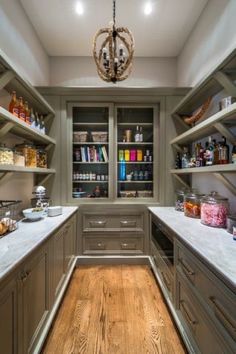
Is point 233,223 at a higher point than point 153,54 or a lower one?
lower

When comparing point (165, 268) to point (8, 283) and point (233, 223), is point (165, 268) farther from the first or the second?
point (8, 283)

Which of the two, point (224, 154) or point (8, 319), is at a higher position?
point (224, 154)

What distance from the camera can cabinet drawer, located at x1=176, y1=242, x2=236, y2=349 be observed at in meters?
0.96

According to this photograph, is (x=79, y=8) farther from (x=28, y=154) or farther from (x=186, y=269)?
(x=186, y=269)

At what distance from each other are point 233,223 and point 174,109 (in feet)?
5.82

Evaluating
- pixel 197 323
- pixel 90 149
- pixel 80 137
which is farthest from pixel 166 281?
pixel 80 137

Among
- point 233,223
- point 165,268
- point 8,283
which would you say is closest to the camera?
point 8,283

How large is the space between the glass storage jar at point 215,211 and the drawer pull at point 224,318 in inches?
31.1

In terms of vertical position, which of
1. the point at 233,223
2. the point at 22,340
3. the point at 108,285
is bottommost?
the point at 108,285

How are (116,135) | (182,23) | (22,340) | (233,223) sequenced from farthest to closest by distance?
(116,135) → (182,23) → (233,223) → (22,340)

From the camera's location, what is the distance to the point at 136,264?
10.1 feet

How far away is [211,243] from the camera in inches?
55.4

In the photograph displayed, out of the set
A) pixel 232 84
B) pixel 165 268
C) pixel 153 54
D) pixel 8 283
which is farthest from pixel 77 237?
pixel 153 54

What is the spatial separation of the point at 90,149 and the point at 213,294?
250 centimetres
